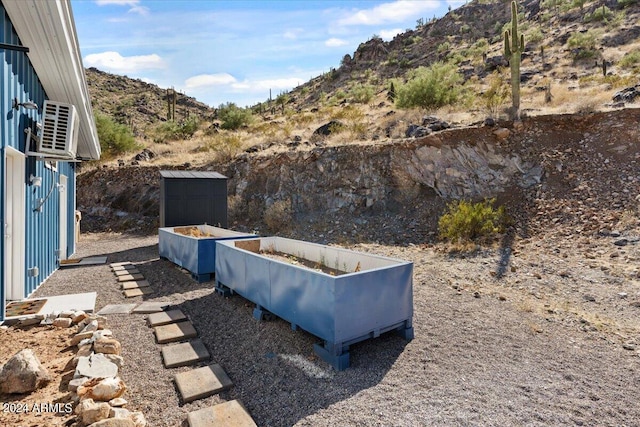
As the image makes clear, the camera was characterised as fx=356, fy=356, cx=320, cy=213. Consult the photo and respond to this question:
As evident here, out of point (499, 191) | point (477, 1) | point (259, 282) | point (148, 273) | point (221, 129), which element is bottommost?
point (148, 273)

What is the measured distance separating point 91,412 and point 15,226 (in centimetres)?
437

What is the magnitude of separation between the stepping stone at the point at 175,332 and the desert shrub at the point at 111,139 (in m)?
19.4

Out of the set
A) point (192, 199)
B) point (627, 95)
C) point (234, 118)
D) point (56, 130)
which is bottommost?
point (192, 199)

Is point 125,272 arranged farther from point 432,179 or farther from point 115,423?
point 432,179

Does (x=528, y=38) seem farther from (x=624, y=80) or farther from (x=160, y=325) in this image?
(x=160, y=325)

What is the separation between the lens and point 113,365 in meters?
3.32

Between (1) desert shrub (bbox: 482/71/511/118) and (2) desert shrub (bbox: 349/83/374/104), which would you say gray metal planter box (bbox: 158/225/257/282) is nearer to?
(1) desert shrub (bbox: 482/71/511/118)

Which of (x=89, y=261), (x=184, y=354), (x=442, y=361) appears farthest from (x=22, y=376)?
(x=89, y=261)

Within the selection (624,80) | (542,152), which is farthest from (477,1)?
(542,152)

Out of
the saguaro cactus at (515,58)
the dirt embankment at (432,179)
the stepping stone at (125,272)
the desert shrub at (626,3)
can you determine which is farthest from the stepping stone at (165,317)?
the desert shrub at (626,3)

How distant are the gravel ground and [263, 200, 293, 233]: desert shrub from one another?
6831 millimetres

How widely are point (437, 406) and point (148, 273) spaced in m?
6.59

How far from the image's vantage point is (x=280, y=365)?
143 inches

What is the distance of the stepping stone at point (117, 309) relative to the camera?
5.05 metres
